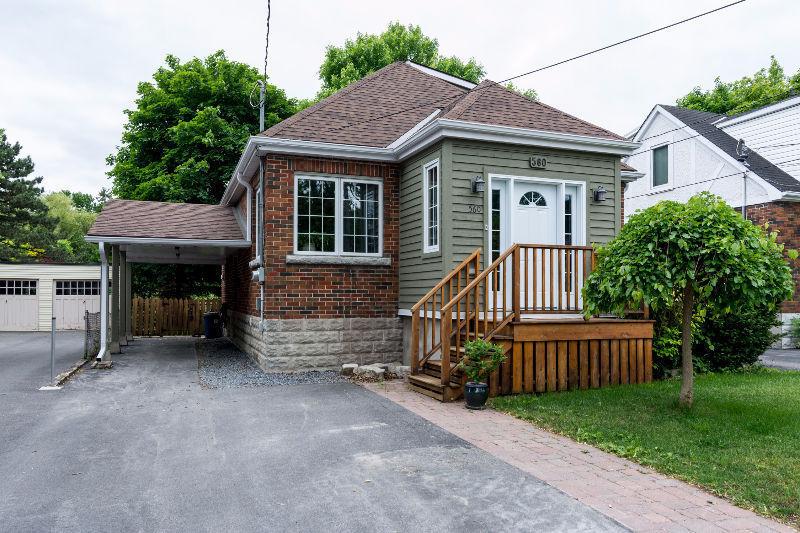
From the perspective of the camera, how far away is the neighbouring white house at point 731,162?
50.3 ft

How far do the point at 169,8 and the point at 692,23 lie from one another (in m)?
7.48

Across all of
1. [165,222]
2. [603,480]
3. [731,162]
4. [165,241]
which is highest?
[731,162]

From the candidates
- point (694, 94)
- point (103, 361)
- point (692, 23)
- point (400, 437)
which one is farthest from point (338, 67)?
point (400, 437)

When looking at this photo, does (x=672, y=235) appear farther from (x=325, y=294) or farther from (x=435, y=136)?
(x=325, y=294)


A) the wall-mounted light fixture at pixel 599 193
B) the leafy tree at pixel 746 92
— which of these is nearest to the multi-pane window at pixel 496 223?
the wall-mounted light fixture at pixel 599 193

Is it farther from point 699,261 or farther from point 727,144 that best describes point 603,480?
point 727,144

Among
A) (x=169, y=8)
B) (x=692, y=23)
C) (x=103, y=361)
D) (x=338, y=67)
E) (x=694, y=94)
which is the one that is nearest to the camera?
(x=692, y=23)

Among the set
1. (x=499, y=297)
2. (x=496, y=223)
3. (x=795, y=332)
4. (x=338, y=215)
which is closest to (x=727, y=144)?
(x=795, y=332)

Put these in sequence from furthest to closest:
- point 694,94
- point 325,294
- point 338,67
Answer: point 694,94 < point 338,67 < point 325,294

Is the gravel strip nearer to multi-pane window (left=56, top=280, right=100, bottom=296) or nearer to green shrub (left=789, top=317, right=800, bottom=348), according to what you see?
multi-pane window (left=56, top=280, right=100, bottom=296)

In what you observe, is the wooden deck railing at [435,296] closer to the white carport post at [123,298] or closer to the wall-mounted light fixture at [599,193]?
the wall-mounted light fixture at [599,193]

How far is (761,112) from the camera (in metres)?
18.4

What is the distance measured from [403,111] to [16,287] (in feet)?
57.5

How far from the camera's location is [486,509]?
4.07 m
